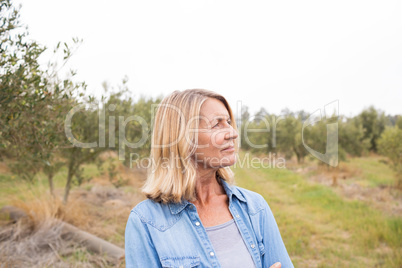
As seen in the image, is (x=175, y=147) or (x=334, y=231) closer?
(x=175, y=147)

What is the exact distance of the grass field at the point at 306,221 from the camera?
6.46 metres

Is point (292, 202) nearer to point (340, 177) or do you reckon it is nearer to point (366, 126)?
point (340, 177)

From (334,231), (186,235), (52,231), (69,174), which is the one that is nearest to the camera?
(186,235)

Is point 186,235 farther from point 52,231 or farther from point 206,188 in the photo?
point 52,231

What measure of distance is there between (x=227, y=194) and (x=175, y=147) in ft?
1.61

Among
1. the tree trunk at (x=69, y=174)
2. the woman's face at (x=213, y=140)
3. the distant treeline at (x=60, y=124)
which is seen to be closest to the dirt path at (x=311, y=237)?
the distant treeline at (x=60, y=124)

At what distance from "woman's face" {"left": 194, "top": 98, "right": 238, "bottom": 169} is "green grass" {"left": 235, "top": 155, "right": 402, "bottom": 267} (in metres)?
5.04

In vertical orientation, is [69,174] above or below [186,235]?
below

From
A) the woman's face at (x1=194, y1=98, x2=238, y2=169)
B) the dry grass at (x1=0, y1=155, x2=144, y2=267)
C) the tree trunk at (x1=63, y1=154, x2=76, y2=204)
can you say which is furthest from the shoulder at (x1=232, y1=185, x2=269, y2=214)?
the tree trunk at (x1=63, y1=154, x2=76, y2=204)

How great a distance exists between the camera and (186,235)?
6.22 ft

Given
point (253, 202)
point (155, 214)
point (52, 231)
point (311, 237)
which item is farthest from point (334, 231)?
point (155, 214)

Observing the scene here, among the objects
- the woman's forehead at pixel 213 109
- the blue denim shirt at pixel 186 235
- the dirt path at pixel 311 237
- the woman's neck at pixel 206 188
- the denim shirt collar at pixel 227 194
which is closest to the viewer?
the blue denim shirt at pixel 186 235

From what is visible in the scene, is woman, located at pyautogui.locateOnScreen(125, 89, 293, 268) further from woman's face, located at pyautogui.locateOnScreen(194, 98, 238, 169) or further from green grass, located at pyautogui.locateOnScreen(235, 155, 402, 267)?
green grass, located at pyautogui.locateOnScreen(235, 155, 402, 267)

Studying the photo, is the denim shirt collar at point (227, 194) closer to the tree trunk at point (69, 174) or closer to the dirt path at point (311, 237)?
the dirt path at point (311, 237)
